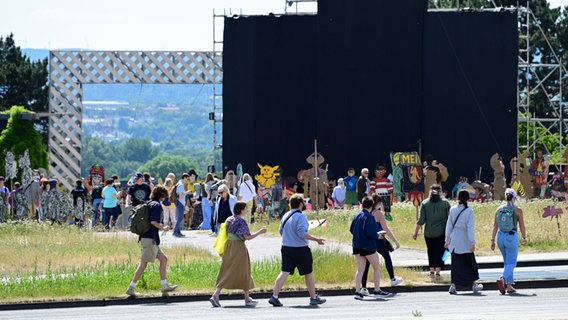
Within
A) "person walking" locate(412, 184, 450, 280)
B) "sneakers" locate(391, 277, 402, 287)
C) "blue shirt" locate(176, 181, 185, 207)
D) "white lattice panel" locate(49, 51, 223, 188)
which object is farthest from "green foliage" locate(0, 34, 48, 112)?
"sneakers" locate(391, 277, 402, 287)

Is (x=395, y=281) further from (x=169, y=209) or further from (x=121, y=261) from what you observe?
(x=169, y=209)

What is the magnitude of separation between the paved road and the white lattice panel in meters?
36.4

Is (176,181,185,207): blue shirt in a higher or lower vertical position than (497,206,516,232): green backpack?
lower

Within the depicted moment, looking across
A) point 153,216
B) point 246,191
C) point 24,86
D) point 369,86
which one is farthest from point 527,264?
point 24,86

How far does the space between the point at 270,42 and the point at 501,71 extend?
7.50m

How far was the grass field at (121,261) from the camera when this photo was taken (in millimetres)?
21875

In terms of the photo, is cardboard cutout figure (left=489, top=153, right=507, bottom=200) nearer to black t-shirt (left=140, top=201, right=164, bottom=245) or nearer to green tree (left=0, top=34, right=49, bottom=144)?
black t-shirt (left=140, top=201, right=164, bottom=245)

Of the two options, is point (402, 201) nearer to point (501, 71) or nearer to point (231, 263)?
point (501, 71)

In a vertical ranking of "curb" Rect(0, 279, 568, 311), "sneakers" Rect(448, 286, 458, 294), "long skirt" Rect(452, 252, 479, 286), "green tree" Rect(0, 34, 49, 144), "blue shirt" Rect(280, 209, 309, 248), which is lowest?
"curb" Rect(0, 279, 568, 311)

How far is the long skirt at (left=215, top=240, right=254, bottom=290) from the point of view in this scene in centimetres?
2008

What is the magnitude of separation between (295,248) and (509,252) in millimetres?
3365

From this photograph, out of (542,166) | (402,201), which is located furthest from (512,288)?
(542,166)

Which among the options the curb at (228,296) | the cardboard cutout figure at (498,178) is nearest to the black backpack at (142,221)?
the curb at (228,296)

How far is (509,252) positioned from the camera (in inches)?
835
